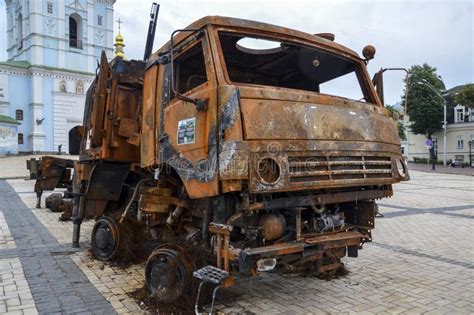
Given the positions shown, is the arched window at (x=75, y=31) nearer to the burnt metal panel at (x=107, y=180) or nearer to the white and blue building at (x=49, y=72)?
the white and blue building at (x=49, y=72)

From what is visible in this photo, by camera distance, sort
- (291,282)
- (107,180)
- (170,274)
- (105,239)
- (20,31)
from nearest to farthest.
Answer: (170,274), (291,282), (105,239), (107,180), (20,31)

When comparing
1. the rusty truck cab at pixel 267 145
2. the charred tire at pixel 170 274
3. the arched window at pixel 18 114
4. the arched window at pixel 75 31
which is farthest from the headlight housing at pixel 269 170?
the arched window at pixel 75 31

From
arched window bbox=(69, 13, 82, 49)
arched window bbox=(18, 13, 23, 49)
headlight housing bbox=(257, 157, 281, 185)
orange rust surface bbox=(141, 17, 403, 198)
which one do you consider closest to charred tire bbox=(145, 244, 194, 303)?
orange rust surface bbox=(141, 17, 403, 198)

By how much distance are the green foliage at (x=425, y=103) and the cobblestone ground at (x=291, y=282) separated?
45.9 metres

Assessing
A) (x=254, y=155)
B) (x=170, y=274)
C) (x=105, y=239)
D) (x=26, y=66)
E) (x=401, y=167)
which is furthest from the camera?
(x=26, y=66)

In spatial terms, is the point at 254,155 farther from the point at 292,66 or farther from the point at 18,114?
the point at 18,114

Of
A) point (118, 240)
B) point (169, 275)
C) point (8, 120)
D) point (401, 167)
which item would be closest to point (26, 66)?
point (8, 120)

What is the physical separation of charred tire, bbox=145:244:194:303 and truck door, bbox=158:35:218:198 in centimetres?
72

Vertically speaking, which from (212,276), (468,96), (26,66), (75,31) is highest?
(75,31)

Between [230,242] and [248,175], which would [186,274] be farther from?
[248,175]

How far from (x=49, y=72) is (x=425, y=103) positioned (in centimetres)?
4178

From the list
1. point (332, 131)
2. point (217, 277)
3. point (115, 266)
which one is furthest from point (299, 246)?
point (115, 266)

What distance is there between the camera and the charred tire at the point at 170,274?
4.46 meters

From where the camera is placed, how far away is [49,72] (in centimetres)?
4900
